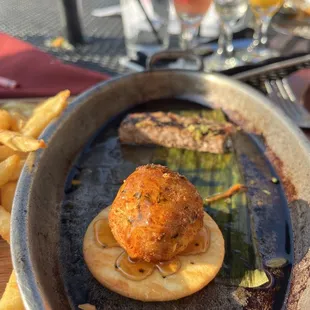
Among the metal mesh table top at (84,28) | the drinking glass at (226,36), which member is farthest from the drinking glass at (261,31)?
the metal mesh table top at (84,28)

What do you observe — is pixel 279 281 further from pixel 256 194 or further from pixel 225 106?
pixel 225 106

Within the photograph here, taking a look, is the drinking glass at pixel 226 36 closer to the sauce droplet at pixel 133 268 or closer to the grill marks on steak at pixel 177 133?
the grill marks on steak at pixel 177 133

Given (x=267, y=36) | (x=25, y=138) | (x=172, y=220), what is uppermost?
(x=25, y=138)

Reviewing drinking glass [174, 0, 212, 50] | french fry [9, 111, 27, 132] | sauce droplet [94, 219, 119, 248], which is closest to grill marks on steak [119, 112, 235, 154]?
french fry [9, 111, 27, 132]

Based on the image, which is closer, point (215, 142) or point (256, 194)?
point (256, 194)

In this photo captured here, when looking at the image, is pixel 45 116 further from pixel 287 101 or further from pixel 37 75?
pixel 287 101

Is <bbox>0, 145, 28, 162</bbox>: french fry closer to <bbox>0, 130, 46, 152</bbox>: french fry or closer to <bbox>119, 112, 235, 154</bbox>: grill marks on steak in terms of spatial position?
<bbox>0, 130, 46, 152</bbox>: french fry

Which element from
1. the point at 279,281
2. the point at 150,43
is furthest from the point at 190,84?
the point at 279,281
